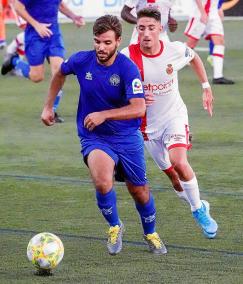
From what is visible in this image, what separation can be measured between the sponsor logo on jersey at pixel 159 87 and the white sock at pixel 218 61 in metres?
9.64

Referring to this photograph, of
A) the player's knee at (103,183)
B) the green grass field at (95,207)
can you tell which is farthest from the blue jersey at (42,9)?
the player's knee at (103,183)

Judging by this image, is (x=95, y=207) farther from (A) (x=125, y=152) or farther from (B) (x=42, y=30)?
(B) (x=42, y=30)

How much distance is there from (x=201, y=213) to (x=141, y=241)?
0.63 m

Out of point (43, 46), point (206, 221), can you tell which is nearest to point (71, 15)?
point (43, 46)

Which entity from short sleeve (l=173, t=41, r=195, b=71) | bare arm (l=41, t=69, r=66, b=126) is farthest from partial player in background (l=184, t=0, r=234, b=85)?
bare arm (l=41, t=69, r=66, b=126)

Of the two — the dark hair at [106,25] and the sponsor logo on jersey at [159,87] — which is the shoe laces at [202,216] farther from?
the dark hair at [106,25]

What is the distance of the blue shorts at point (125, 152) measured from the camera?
28.5 ft

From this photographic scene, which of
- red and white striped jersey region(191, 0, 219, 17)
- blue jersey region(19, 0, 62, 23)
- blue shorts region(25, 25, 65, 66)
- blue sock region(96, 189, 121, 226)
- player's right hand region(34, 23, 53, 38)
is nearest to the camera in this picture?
blue sock region(96, 189, 121, 226)

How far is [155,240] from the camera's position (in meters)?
8.71

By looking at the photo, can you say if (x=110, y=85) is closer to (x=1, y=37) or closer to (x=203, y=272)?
(x=203, y=272)

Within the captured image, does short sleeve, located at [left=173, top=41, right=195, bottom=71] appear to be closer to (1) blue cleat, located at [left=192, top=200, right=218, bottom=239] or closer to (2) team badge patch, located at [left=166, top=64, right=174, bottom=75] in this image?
(2) team badge patch, located at [left=166, top=64, right=174, bottom=75]

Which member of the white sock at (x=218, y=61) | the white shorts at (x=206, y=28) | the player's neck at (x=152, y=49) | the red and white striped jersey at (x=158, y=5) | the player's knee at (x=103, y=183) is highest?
the player's neck at (x=152, y=49)

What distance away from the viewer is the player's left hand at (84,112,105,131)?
835cm

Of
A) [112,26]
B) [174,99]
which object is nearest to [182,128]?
[174,99]
